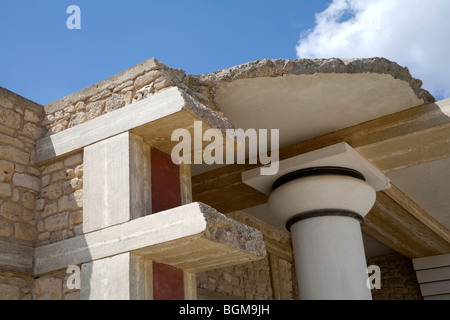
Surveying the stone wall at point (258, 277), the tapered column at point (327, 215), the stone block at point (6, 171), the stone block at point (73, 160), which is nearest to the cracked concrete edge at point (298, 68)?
the tapered column at point (327, 215)

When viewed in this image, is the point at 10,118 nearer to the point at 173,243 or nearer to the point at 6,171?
the point at 6,171

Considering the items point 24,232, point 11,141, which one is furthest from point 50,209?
point 11,141

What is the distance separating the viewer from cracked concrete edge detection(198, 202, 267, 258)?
3.50 m

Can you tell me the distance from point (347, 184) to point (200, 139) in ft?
7.32

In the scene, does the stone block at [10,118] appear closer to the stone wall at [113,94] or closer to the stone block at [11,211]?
the stone wall at [113,94]

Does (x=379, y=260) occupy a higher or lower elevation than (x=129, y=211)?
higher

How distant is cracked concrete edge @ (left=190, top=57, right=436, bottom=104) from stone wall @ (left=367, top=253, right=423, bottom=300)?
269 inches

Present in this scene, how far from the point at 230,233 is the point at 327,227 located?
2.17m

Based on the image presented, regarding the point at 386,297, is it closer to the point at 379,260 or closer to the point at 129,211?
the point at 379,260

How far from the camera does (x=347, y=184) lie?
5.72m

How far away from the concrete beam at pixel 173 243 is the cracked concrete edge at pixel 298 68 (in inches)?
58.9

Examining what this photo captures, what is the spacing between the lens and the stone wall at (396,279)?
10.5m
